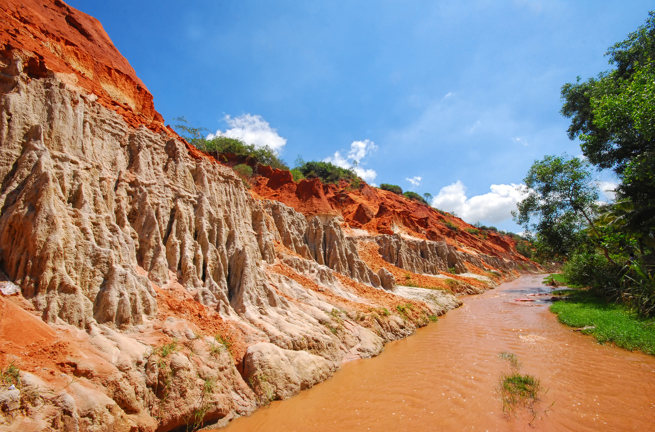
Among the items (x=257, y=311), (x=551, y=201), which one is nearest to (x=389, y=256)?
(x=551, y=201)

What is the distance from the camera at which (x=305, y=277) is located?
16.8 m

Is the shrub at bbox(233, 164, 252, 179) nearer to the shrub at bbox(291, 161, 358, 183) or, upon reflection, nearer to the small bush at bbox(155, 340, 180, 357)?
the shrub at bbox(291, 161, 358, 183)

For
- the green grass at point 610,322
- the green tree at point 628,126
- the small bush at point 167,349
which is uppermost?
the green tree at point 628,126

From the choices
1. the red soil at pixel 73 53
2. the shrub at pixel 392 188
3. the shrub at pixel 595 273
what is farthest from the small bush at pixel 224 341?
the shrub at pixel 392 188

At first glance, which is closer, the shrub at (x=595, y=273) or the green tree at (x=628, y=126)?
the green tree at (x=628, y=126)

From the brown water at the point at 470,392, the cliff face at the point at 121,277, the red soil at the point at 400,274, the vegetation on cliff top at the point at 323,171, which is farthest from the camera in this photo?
the vegetation on cliff top at the point at 323,171

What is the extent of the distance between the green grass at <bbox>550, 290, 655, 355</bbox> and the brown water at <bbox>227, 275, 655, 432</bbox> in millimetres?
498

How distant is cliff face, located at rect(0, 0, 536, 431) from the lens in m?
5.27

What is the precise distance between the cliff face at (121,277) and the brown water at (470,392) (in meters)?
0.92

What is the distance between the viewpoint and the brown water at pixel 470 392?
6500mm

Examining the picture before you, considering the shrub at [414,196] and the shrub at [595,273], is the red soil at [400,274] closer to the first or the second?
the shrub at [595,273]

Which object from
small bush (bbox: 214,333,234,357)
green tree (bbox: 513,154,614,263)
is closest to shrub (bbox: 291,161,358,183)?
green tree (bbox: 513,154,614,263)

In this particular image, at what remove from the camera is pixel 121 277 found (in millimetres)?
7328

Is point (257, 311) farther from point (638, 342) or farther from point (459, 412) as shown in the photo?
point (638, 342)
